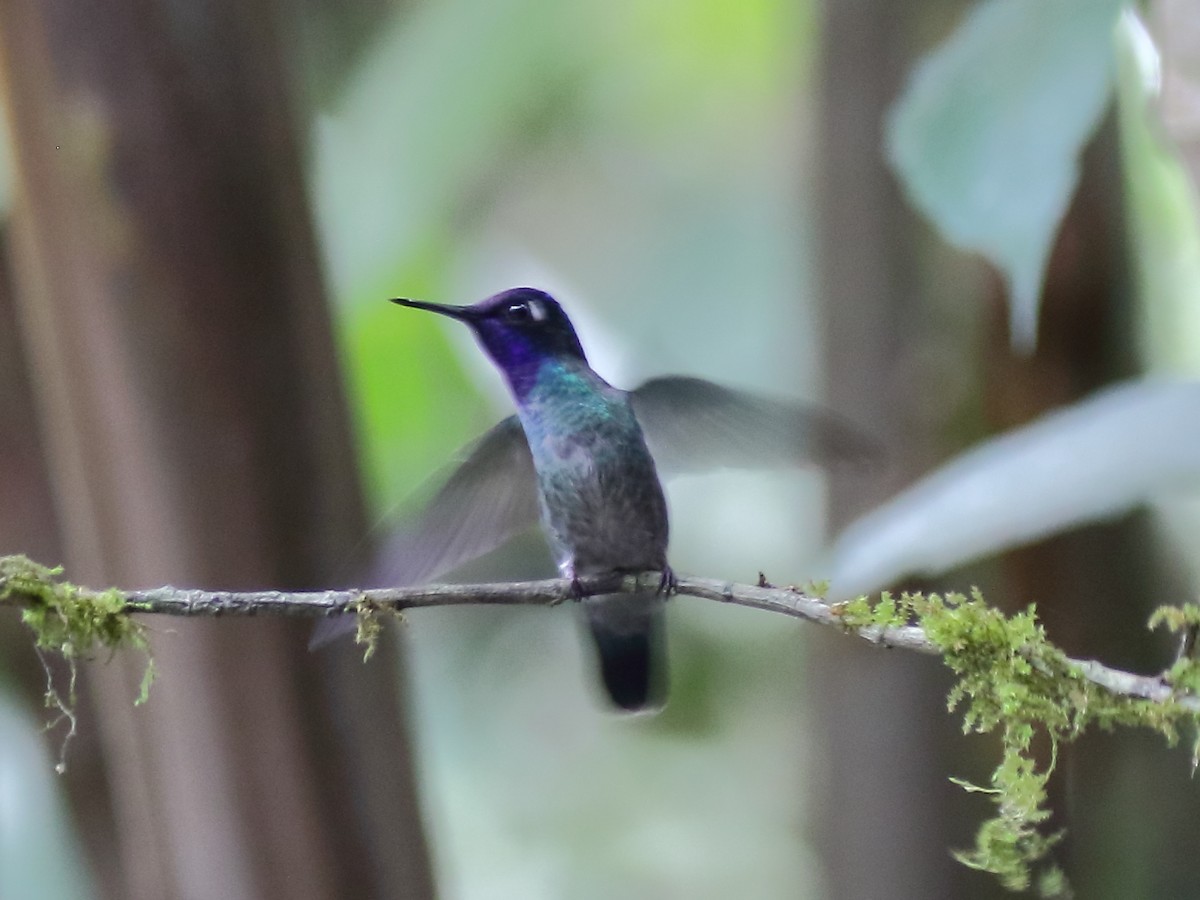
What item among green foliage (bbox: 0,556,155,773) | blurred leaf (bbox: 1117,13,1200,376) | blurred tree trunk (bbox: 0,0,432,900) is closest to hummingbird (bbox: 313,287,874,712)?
blurred tree trunk (bbox: 0,0,432,900)

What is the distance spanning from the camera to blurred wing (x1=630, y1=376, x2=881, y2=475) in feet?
2.21

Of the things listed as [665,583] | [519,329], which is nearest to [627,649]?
[665,583]

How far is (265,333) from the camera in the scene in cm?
81

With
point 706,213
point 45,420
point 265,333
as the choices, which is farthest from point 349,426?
point 706,213

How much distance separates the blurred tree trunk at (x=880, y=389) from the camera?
934 millimetres

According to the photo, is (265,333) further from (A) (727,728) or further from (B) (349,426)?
(A) (727,728)

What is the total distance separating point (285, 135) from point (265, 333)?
0.67 ft

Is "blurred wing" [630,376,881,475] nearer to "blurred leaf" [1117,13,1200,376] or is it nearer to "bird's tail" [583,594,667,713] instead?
"bird's tail" [583,594,667,713]

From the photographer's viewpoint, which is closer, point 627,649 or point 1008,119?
point 1008,119

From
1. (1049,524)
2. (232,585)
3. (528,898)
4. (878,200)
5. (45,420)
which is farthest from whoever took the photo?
(528,898)

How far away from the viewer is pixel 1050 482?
0.66 metres

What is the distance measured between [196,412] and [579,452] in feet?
0.95

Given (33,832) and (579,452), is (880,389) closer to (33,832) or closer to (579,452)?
A: (579,452)

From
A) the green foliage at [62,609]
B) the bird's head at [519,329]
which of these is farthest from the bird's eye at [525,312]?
the green foliage at [62,609]
